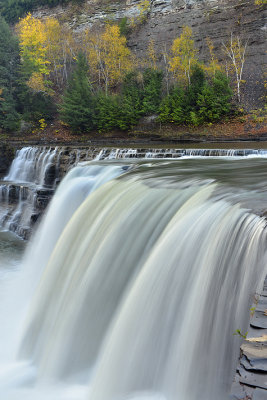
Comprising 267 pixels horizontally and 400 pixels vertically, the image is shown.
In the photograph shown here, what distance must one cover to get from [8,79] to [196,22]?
1988 cm

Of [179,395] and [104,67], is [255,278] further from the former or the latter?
[104,67]

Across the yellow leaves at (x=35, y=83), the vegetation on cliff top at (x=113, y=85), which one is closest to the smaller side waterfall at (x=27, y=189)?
the vegetation on cliff top at (x=113, y=85)

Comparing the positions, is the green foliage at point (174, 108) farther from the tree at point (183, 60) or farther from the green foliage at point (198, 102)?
the tree at point (183, 60)

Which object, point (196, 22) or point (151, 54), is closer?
point (151, 54)

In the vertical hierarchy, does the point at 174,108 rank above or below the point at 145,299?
above

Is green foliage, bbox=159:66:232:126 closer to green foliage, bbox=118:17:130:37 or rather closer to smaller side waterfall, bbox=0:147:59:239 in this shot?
smaller side waterfall, bbox=0:147:59:239

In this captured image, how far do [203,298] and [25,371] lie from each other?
292 cm

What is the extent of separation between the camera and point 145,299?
411cm

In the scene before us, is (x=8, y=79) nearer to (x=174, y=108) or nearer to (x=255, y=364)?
(x=174, y=108)

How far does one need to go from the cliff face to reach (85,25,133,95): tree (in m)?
4.46

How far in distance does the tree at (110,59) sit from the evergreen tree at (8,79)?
7.28 meters

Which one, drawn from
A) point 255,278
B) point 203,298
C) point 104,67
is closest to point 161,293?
point 203,298

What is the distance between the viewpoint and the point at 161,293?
13.3 ft

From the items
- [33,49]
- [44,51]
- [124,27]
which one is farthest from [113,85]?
[124,27]
